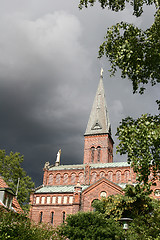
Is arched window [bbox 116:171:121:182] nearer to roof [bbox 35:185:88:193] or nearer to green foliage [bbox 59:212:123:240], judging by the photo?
roof [bbox 35:185:88:193]

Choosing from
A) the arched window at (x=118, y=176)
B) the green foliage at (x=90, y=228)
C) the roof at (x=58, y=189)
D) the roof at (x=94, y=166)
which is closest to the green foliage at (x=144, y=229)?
the green foliage at (x=90, y=228)

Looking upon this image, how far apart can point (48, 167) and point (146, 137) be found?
146 ft

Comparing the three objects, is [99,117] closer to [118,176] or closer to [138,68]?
[118,176]

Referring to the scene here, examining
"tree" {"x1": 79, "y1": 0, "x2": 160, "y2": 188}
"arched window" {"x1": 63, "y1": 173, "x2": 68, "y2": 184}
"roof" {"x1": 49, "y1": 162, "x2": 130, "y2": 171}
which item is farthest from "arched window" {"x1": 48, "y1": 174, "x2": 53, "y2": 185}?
"tree" {"x1": 79, "y1": 0, "x2": 160, "y2": 188}

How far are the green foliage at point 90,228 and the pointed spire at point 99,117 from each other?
1252 inches

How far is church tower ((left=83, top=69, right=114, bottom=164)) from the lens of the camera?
A: 54781mm

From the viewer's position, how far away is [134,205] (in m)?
29.0

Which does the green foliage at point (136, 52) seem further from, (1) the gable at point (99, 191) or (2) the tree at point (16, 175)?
(2) the tree at point (16, 175)

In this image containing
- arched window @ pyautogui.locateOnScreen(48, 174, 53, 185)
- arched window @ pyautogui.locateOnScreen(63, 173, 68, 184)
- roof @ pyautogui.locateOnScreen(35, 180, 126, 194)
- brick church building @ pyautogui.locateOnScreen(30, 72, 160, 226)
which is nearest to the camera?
brick church building @ pyautogui.locateOnScreen(30, 72, 160, 226)

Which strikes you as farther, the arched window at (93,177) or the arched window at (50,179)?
the arched window at (50,179)

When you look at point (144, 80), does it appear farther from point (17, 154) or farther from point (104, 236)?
point (17, 154)

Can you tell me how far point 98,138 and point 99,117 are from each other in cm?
541

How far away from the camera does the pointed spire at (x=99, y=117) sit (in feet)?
188

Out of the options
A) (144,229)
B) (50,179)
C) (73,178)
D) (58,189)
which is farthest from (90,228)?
(50,179)
